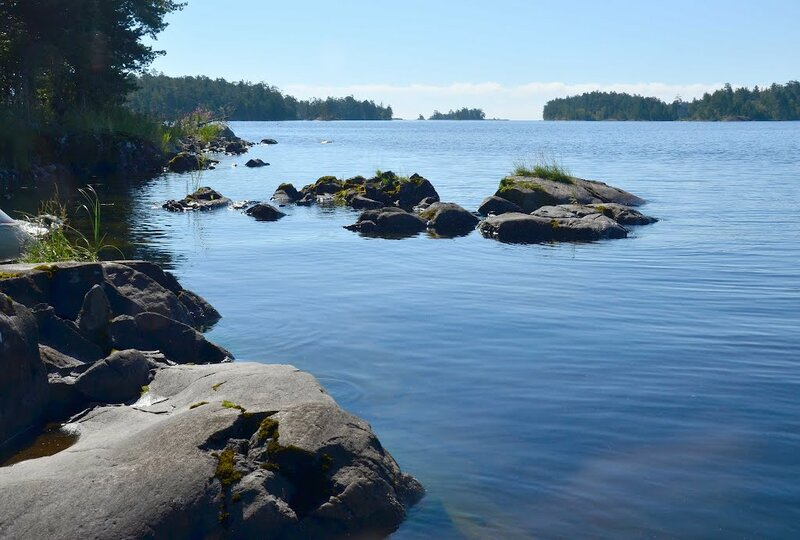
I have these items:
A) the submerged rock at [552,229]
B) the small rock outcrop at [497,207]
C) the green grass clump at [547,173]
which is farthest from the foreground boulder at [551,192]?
the submerged rock at [552,229]

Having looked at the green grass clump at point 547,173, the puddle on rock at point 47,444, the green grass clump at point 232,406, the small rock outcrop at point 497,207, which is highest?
the green grass clump at point 547,173

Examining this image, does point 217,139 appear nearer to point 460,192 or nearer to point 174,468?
point 460,192

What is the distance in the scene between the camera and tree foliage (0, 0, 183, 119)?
130 feet

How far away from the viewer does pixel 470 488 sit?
7.68 metres

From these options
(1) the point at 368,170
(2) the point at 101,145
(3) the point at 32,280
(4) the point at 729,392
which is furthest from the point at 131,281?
(1) the point at 368,170

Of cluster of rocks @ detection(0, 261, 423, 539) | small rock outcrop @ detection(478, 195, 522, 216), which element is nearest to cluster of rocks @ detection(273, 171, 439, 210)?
small rock outcrop @ detection(478, 195, 522, 216)

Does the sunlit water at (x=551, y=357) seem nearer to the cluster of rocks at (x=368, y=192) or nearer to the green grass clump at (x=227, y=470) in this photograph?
the green grass clump at (x=227, y=470)

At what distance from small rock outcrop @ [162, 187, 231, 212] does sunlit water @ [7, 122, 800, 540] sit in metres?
4.21

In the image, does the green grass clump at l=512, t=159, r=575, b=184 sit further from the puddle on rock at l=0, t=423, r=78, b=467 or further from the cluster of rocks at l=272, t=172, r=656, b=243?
the puddle on rock at l=0, t=423, r=78, b=467

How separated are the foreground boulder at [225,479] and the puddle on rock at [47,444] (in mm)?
441

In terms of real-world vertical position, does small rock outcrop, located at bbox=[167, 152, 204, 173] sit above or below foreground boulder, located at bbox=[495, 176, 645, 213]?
below

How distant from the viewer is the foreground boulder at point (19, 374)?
8016 mm

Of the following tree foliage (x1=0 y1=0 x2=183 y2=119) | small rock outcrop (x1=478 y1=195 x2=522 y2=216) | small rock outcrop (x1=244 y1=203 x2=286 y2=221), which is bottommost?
small rock outcrop (x1=244 y1=203 x2=286 y2=221)

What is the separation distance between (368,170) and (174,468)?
1786 inches
